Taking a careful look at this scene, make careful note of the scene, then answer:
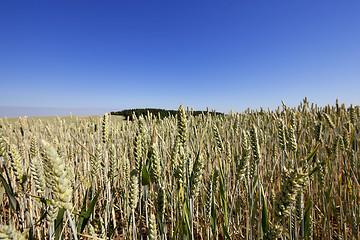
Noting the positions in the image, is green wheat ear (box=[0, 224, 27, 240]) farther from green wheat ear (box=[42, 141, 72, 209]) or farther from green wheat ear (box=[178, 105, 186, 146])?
green wheat ear (box=[178, 105, 186, 146])

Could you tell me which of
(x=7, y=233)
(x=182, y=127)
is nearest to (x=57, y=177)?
(x=7, y=233)

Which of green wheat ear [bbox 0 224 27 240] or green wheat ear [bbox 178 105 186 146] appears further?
green wheat ear [bbox 178 105 186 146]

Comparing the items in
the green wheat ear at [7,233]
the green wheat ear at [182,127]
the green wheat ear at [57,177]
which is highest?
the green wheat ear at [182,127]

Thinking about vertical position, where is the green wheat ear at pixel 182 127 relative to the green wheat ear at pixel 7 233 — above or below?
above

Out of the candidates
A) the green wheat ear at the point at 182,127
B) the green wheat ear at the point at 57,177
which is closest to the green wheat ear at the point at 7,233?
the green wheat ear at the point at 57,177

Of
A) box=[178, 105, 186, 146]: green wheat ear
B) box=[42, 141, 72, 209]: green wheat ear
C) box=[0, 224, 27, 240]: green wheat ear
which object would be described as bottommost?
box=[0, 224, 27, 240]: green wheat ear

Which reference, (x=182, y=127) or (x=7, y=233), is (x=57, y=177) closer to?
(x=7, y=233)

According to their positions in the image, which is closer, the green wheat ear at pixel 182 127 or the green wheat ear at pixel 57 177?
the green wheat ear at pixel 57 177

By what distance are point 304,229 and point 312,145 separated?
1.55m

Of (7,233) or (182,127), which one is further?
Answer: (182,127)

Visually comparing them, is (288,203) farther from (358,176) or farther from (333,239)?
(358,176)

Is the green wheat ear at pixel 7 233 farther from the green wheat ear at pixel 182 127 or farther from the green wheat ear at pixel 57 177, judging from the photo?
the green wheat ear at pixel 182 127

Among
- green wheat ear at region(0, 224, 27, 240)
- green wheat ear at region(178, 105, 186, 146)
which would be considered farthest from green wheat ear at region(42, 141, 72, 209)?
green wheat ear at region(178, 105, 186, 146)

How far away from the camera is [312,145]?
6.52ft
